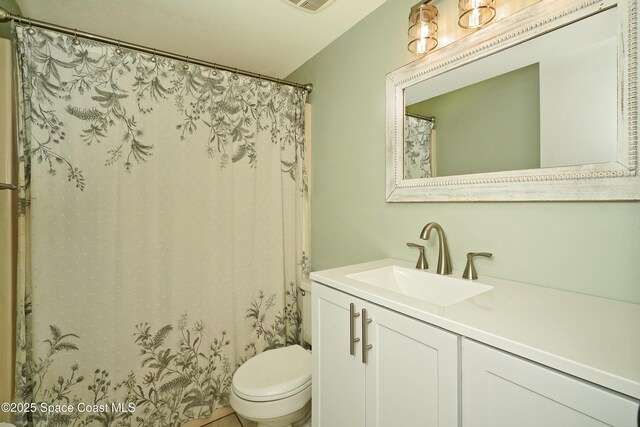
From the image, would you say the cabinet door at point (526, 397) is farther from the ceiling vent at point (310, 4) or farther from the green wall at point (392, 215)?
the ceiling vent at point (310, 4)

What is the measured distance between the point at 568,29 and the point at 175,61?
1.79 meters

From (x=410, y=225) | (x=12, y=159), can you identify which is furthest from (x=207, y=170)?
(x=410, y=225)

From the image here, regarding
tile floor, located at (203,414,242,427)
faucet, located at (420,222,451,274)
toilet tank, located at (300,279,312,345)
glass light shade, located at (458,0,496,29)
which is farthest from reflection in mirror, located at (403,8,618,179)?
tile floor, located at (203,414,242,427)

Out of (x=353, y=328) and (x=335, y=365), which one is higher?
(x=353, y=328)

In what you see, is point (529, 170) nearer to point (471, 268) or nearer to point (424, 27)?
point (471, 268)

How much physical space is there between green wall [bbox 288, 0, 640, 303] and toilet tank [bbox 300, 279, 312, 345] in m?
0.21

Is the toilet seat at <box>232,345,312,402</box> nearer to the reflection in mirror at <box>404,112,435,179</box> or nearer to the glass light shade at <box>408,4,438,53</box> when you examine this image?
the reflection in mirror at <box>404,112,435,179</box>

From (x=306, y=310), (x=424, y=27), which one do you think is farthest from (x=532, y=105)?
(x=306, y=310)

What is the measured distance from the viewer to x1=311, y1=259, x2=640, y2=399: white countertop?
0.50 metres

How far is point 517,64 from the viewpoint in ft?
3.33

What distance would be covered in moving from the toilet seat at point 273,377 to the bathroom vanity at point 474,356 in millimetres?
230

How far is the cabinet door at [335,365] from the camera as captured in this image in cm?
97

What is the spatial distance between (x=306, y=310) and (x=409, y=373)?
1131 millimetres

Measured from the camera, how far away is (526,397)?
57cm
